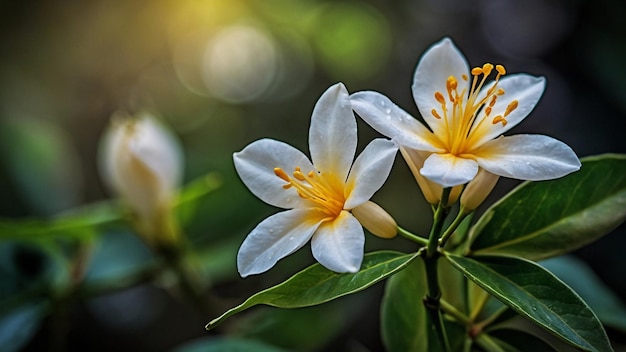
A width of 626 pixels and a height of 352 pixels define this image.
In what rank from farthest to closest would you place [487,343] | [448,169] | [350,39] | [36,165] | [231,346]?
[350,39] < [36,165] < [231,346] < [487,343] < [448,169]

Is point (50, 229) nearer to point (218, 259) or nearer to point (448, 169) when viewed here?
point (218, 259)

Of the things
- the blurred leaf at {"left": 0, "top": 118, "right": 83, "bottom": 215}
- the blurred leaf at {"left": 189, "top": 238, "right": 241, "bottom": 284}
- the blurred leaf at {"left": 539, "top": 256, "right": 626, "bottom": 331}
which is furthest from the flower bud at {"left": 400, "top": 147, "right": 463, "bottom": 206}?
the blurred leaf at {"left": 0, "top": 118, "right": 83, "bottom": 215}

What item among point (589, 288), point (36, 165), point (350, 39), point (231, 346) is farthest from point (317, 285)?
point (350, 39)

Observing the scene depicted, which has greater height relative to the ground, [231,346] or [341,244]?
[341,244]

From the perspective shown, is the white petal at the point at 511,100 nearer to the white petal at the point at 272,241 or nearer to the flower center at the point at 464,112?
the flower center at the point at 464,112

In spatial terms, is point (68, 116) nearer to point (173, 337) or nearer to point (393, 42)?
point (173, 337)

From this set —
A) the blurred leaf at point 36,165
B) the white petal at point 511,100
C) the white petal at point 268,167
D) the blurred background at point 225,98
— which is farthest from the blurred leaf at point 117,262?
the white petal at point 511,100

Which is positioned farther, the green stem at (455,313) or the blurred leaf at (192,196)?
the blurred leaf at (192,196)
